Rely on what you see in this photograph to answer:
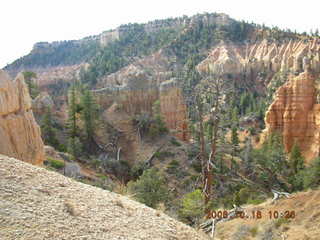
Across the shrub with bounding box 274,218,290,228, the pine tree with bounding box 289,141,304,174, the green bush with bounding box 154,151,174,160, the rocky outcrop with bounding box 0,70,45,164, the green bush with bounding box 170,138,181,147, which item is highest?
the rocky outcrop with bounding box 0,70,45,164

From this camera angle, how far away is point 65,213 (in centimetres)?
685

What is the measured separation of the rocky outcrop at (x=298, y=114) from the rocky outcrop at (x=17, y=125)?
34.9 metres

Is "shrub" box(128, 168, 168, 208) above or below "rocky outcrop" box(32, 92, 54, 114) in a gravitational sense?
below

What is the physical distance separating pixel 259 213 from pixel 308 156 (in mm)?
32430

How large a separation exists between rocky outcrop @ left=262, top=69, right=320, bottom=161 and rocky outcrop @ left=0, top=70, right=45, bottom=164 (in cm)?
3493

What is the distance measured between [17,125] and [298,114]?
37014 mm

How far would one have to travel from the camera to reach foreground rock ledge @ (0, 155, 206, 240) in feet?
20.0

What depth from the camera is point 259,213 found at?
455 inches

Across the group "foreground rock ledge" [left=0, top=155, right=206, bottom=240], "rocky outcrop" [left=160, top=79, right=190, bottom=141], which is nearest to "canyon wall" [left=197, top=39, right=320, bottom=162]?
"rocky outcrop" [left=160, top=79, right=190, bottom=141]

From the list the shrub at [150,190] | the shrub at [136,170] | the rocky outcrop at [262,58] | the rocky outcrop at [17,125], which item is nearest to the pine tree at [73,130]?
the shrub at [136,170]

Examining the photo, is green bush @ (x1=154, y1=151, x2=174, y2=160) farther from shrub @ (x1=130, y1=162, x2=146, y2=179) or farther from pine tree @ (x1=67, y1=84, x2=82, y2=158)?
pine tree @ (x1=67, y1=84, x2=82, y2=158)

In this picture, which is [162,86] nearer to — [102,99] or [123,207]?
[102,99]

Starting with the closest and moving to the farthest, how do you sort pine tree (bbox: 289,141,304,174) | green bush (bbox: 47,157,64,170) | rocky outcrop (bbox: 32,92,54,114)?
green bush (bbox: 47,157,64,170) < pine tree (bbox: 289,141,304,174) < rocky outcrop (bbox: 32,92,54,114)

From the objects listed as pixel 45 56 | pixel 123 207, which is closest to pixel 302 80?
pixel 123 207
